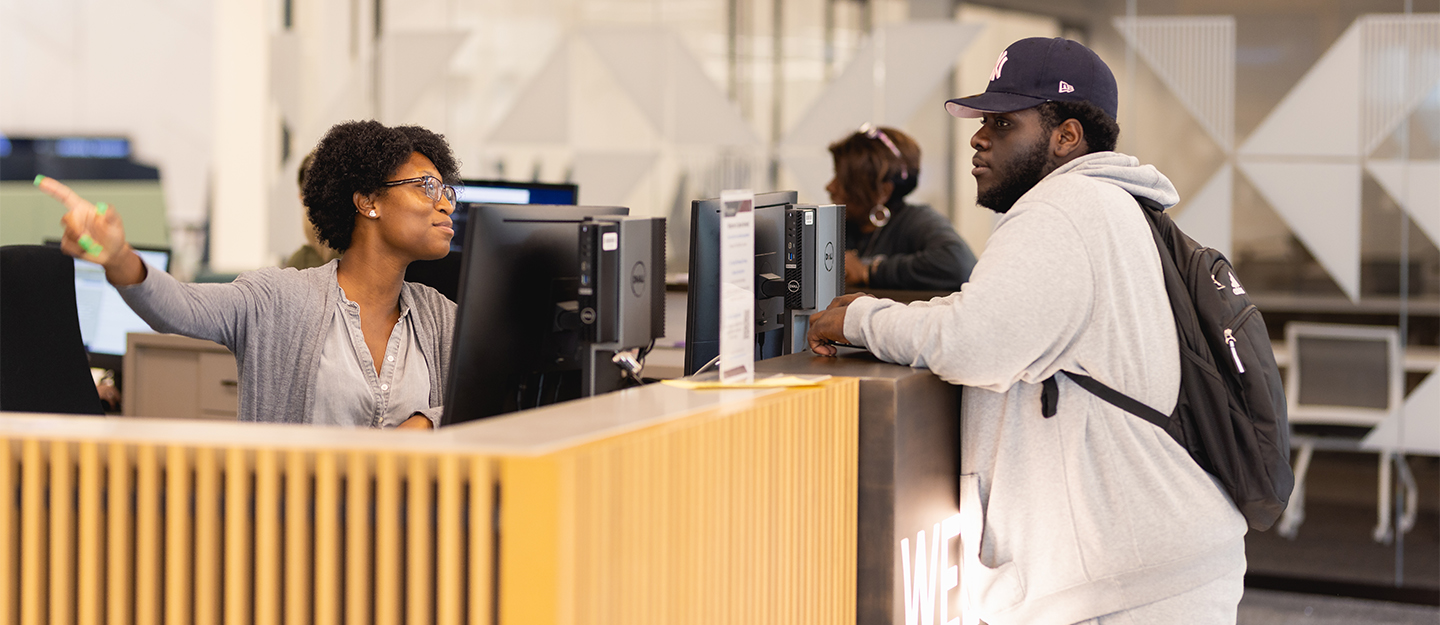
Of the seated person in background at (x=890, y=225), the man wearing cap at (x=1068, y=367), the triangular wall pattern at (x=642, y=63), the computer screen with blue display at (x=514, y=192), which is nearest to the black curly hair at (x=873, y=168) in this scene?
the seated person in background at (x=890, y=225)

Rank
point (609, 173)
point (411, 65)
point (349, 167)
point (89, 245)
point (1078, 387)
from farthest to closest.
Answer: point (411, 65)
point (609, 173)
point (349, 167)
point (1078, 387)
point (89, 245)

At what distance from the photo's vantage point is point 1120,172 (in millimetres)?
1895

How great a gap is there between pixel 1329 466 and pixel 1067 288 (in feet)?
12.2

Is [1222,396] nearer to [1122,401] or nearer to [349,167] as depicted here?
[1122,401]

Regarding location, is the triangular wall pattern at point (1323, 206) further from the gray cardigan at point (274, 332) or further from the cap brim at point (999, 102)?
the gray cardigan at point (274, 332)

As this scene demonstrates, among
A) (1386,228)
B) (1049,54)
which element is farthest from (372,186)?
(1386,228)

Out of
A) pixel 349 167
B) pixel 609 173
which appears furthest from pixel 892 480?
pixel 609 173

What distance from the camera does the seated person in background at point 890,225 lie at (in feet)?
12.0

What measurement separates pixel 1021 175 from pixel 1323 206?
3412 millimetres

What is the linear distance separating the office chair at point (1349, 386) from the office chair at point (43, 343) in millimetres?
4229

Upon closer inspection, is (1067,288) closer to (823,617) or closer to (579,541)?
(823,617)

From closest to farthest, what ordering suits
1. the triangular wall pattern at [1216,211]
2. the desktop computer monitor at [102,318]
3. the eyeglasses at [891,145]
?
1. the eyeglasses at [891,145]
2. the desktop computer monitor at [102,318]
3. the triangular wall pattern at [1216,211]

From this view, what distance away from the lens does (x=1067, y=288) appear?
1763mm

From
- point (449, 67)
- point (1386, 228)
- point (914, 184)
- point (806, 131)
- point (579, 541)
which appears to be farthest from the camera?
point (449, 67)
